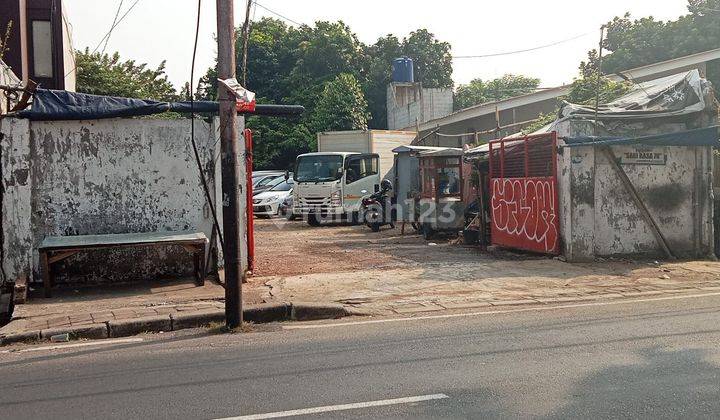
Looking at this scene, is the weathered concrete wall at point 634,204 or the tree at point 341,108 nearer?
Result: the weathered concrete wall at point 634,204

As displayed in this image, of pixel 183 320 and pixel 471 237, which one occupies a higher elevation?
pixel 471 237

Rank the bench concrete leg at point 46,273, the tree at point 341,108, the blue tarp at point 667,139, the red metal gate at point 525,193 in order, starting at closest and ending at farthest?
the bench concrete leg at point 46,273 < the blue tarp at point 667,139 < the red metal gate at point 525,193 < the tree at point 341,108

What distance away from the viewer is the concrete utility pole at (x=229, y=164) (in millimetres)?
8203

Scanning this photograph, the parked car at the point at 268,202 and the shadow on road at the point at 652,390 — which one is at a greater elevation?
the parked car at the point at 268,202

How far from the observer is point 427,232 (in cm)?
1797

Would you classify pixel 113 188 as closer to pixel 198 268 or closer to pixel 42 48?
pixel 198 268

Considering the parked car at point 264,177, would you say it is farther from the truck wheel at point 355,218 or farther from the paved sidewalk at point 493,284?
the paved sidewalk at point 493,284

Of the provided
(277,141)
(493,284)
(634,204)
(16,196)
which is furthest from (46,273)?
(277,141)

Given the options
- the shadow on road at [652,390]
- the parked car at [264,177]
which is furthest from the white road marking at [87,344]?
the parked car at [264,177]

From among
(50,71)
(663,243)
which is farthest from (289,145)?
(663,243)

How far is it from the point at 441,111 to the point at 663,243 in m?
26.4

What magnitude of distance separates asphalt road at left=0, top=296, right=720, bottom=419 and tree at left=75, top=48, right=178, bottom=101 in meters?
25.8

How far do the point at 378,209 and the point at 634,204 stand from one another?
869cm

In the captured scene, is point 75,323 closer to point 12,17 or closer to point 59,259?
A: point 59,259
